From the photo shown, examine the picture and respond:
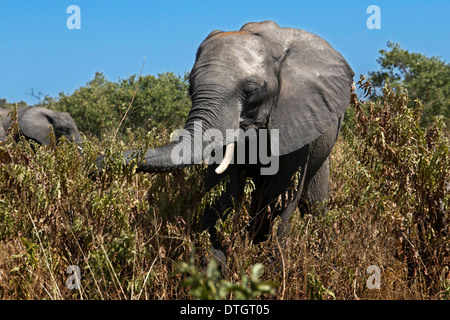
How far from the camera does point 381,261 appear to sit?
4344mm

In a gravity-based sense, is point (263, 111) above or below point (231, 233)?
above

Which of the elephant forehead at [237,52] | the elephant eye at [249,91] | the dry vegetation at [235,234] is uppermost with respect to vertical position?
the elephant forehead at [237,52]

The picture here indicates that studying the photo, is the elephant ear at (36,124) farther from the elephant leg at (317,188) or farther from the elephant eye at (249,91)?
the elephant eye at (249,91)

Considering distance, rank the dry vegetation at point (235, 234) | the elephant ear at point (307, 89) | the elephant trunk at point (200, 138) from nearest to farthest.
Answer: the dry vegetation at point (235, 234) < the elephant trunk at point (200, 138) < the elephant ear at point (307, 89)

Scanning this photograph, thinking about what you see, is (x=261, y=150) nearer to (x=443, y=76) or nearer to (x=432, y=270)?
(x=432, y=270)

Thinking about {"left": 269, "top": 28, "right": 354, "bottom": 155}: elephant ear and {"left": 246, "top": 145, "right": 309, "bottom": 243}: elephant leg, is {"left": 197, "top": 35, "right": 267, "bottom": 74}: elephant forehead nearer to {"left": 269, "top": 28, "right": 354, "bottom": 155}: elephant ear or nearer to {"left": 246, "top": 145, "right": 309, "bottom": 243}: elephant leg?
{"left": 269, "top": 28, "right": 354, "bottom": 155}: elephant ear

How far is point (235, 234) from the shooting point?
14.2ft

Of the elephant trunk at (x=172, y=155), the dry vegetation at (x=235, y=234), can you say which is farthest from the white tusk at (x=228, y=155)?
the dry vegetation at (x=235, y=234)

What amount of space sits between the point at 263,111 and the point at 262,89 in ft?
0.64

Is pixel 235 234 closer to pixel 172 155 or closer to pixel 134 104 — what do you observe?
pixel 172 155

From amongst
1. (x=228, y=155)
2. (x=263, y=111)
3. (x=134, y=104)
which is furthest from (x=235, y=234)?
(x=134, y=104)

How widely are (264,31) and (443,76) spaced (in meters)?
12.7

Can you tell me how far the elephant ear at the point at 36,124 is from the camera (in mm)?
15555
